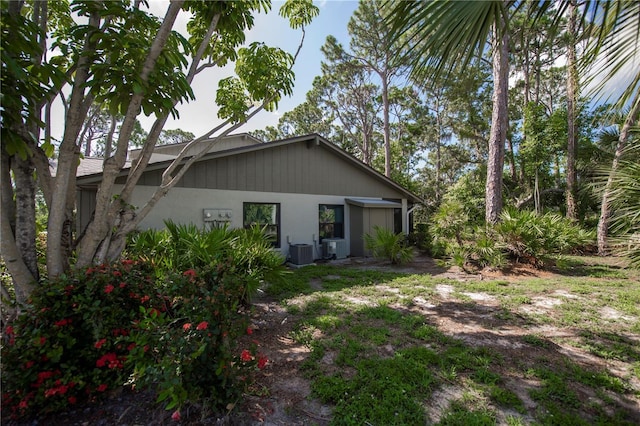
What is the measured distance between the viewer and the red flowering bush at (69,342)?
6.40ft

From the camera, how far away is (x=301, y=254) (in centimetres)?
930

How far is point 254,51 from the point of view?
16.6 feet

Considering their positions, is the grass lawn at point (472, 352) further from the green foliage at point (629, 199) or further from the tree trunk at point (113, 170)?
the tree trunk at point (113, 170)

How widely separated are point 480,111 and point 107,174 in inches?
913

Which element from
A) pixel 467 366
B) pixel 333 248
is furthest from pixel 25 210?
pixel 333 248

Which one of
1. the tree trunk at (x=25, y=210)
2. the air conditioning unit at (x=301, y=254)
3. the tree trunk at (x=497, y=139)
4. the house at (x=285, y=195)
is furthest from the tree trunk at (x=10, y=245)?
the tree trunk at (x=497, y=139)

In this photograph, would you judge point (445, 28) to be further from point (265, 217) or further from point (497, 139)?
point (265, 217)

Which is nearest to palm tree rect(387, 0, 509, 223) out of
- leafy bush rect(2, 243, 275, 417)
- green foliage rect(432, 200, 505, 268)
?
leafy bush rect(2, 243, 275, 417)

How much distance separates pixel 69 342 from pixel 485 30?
12.4 feet

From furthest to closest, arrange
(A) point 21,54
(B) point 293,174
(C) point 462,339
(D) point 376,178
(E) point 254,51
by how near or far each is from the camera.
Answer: (D) point 376,178 → (B) point 293,174 → (E) point 254,51 → (C) point 462,339 → (A) point 21,54

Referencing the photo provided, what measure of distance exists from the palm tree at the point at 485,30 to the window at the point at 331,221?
28.6 ft

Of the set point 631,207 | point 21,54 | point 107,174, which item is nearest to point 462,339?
point 631,207

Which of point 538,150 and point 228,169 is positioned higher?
point 538,150

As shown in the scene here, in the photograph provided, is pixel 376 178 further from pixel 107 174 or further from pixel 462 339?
pixel 107 174
